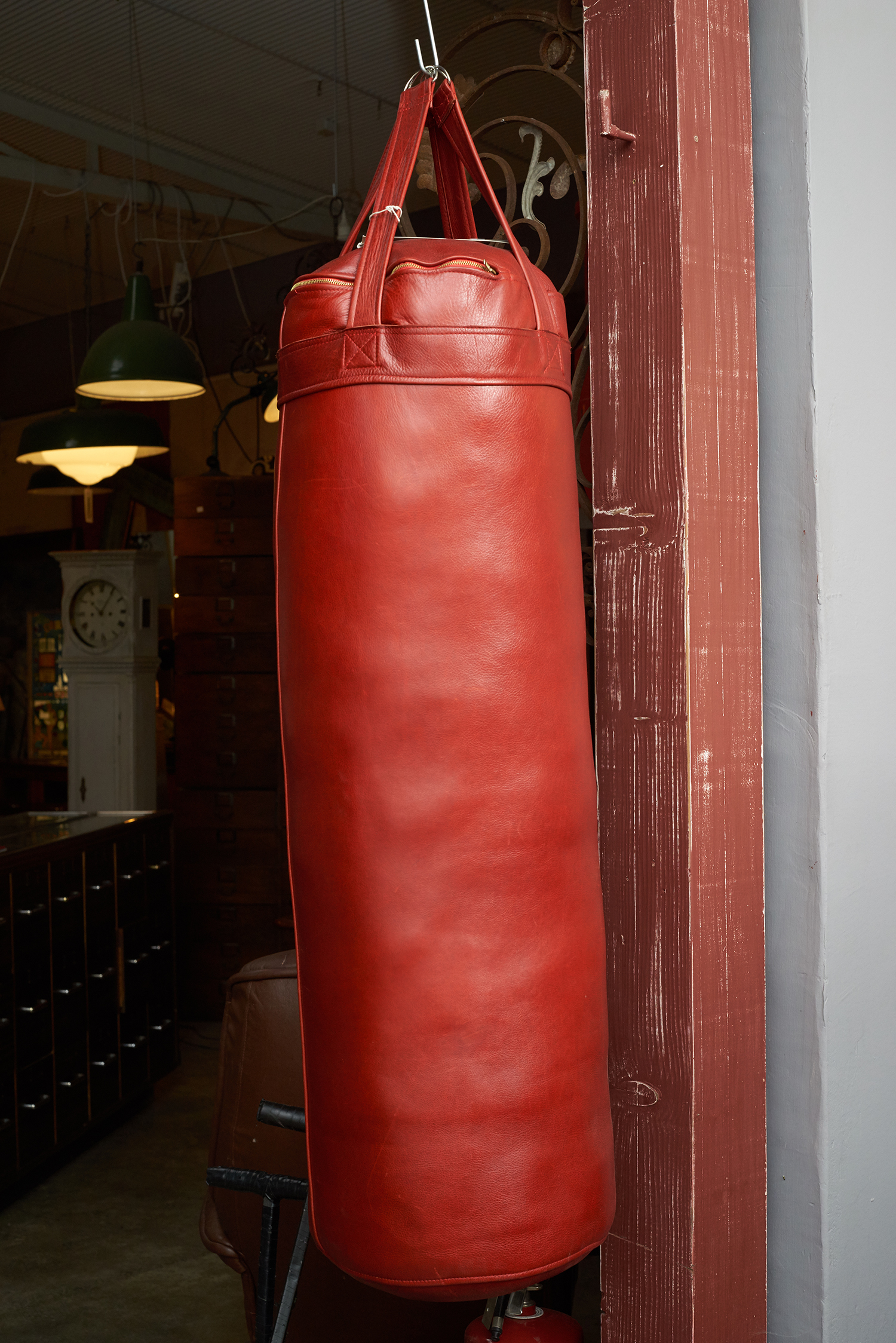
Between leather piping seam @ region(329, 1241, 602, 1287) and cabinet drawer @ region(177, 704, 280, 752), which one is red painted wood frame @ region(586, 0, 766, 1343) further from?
cabinet drawer @ region(177, 704, 280, 752)

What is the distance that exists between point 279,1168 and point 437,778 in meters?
1.22

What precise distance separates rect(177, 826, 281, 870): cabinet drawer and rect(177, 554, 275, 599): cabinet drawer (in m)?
1.15

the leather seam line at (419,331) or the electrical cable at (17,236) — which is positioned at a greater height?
the electrical cable at (17,236)

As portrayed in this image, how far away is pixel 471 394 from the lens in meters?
0.91

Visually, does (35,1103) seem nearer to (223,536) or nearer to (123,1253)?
(123,1253)

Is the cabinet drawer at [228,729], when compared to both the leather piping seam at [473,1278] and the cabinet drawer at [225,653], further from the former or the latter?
the leather piping seam at [473,1278]

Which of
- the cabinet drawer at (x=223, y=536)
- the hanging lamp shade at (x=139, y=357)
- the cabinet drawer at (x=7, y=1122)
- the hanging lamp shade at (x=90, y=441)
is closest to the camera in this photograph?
the cabinet drawer at (x=7, y=1122)

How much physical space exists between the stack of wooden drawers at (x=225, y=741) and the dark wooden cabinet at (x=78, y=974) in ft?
2.76

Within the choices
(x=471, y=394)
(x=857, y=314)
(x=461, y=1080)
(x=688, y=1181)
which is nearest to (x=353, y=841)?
(x=461, y=1080)

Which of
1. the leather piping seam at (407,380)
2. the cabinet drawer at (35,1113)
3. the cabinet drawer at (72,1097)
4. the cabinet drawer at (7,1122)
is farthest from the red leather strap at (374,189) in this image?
the cabinet drawer at (72,1097)

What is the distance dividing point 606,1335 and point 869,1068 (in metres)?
0.39

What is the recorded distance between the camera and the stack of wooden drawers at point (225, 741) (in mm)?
5727

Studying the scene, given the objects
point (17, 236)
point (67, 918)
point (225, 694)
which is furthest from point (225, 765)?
point (17, 236)

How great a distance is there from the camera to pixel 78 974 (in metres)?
4.14
